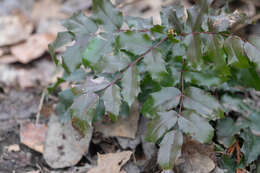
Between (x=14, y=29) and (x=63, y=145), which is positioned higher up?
(x=14, y=29)

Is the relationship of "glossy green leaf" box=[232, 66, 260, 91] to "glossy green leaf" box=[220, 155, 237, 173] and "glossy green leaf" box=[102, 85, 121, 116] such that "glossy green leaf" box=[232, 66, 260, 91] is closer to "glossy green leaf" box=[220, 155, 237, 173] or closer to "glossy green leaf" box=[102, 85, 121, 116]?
"glossy green leaf" box=[220, 155, 237, 173]

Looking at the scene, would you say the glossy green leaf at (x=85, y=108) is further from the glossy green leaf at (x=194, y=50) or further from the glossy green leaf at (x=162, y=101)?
the glossy green leaf at (x=194, y=50)

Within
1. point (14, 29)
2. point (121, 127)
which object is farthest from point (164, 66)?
point (14, 29)

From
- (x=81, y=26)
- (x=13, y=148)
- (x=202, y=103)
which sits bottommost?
(x=13, y=148)

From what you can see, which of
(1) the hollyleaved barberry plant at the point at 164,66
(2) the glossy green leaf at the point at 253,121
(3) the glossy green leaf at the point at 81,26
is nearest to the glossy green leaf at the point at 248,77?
(1) the hollyleaved barberry plant at the point at 164,66

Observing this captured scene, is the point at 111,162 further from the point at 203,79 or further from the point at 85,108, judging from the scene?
the point at 203,79

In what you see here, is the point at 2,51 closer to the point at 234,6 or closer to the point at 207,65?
the point at 207,65

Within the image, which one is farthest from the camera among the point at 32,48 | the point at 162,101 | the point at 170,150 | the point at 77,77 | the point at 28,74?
the point at 32,48

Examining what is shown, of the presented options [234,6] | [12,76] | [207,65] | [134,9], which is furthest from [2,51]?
[234,6]
